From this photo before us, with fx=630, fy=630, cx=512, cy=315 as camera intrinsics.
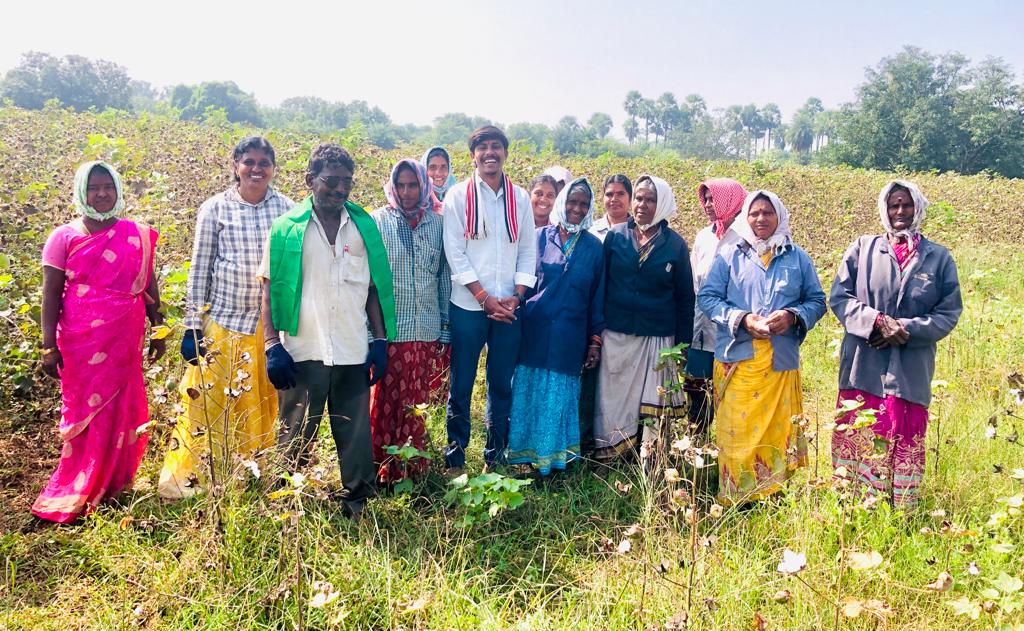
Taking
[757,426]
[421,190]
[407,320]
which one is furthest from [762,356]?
[421,190]

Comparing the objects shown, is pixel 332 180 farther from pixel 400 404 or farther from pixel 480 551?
pixel 480 551

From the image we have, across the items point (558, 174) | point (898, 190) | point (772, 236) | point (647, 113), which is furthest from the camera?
point (647, 113)

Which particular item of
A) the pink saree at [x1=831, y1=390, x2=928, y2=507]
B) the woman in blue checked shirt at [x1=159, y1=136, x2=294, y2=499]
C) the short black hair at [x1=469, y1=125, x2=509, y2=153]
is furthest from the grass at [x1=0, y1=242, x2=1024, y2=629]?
the short black hair at [x1=469, y1=125, x2=509, y2=153]

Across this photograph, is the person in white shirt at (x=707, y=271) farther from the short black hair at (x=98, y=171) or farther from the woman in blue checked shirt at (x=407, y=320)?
the short black hair at (x=98, y=171)

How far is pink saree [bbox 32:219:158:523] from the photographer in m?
2.83

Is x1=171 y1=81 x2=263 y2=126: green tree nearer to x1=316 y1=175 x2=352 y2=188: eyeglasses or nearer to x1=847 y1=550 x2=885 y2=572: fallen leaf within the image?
x1=316 y1=175 x2=352 y2=188: eyeglasses

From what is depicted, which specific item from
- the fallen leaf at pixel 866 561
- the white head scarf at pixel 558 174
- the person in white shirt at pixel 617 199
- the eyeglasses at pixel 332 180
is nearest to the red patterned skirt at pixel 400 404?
the eyeglasses at pixel 332 180

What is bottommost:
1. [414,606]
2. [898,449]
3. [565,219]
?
[414,606]

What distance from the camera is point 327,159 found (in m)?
2.78

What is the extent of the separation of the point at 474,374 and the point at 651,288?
1071 millimetres

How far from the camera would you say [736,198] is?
358 centimetres

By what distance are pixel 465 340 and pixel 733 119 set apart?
94.4 meters

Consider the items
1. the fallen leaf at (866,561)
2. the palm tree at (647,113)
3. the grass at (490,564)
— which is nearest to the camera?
the fallen leaf at (866,561)

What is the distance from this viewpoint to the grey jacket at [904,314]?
9.46 ft
